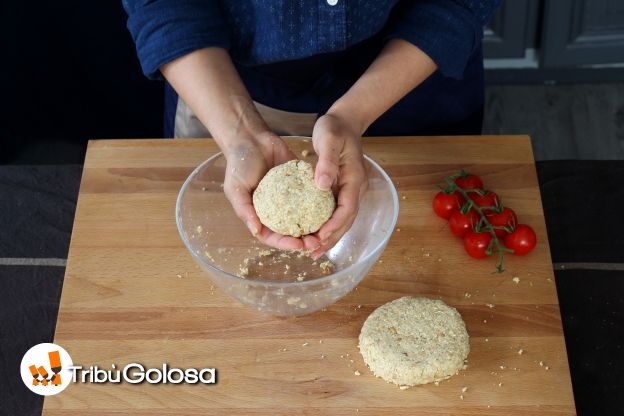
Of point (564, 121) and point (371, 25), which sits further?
point (564, 121)

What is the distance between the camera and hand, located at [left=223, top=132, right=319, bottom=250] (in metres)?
1.21

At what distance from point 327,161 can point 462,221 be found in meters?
0.30

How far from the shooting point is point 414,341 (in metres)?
1.18

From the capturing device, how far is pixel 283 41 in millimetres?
1354

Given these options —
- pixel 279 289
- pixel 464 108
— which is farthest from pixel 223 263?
pixel 464 108

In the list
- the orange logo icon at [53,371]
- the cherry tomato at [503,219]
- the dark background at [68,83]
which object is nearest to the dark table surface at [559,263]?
the orange logo icon at [53,371]

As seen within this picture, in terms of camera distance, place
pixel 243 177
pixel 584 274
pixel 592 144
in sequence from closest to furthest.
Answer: pixel 243 177 < pixel 584 274 < pixel 592 144

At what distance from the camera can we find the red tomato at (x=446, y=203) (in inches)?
53.7

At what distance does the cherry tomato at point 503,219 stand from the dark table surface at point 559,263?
0.80ft

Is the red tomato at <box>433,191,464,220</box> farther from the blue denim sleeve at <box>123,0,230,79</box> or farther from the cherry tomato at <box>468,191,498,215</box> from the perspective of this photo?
the blue denim sleeve at <box>123,0,230,79</box>

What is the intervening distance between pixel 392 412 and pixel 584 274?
606 mm

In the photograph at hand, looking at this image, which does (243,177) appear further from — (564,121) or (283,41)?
(564,121)

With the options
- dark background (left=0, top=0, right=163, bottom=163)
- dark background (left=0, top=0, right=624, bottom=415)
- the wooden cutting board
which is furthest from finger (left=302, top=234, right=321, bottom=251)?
dark background (left=0, top=0, right=163, bottom=163)

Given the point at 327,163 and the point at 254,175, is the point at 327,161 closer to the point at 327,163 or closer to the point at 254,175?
the point at 327,163
